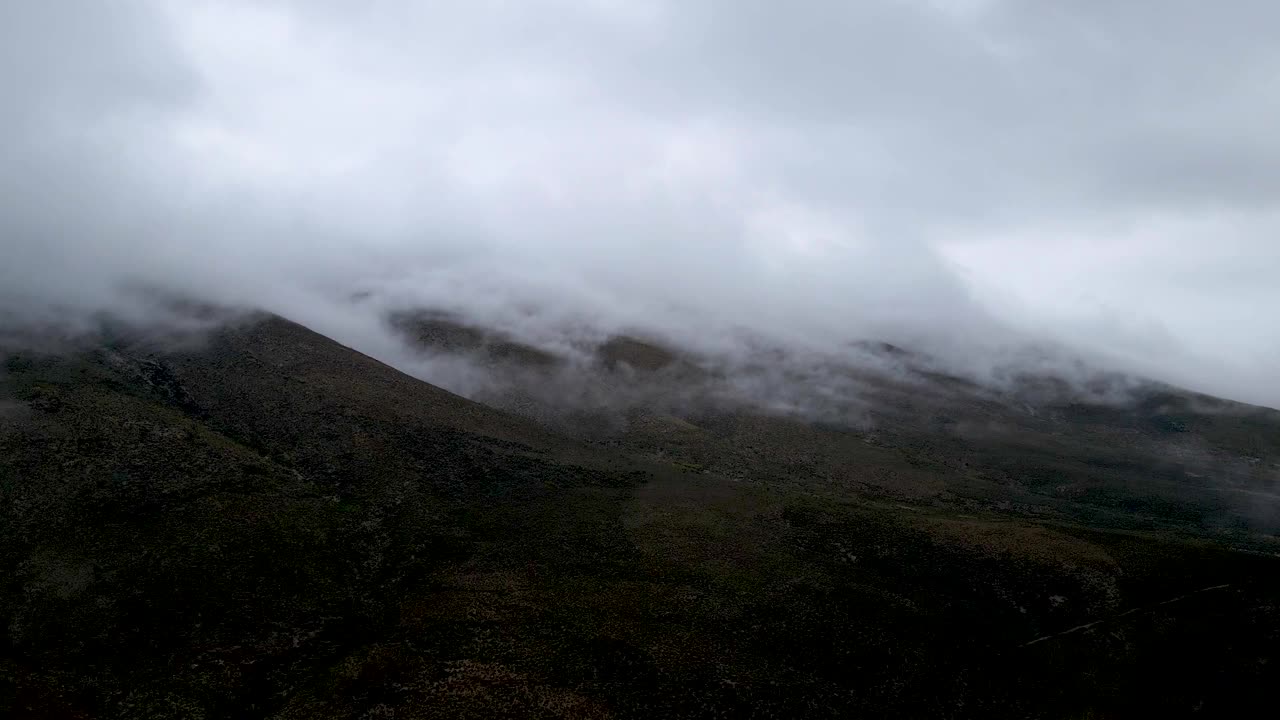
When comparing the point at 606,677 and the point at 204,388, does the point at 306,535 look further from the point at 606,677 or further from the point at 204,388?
the point at 204,388

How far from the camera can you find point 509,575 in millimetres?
50406

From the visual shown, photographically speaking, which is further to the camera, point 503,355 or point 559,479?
point 503,355

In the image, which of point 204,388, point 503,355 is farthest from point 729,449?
point 204,388

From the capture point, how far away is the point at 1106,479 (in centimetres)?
10469

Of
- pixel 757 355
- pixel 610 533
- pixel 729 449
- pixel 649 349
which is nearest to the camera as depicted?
pixel 610 533

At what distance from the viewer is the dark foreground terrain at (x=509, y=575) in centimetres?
3684

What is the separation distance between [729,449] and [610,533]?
51.0 metres

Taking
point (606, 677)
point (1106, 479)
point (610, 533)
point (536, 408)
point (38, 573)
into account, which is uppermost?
point (1106, 479)

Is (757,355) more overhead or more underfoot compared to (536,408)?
more overhead

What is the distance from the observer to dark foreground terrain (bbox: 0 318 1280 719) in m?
36.8

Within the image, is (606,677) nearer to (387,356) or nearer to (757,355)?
(387,356)

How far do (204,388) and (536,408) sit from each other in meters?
54.8

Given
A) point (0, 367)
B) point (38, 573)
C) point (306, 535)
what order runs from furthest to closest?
point (0, 367)
point (306, 535)
point (38, 573)

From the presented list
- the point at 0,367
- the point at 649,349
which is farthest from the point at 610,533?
the point at 649,349
